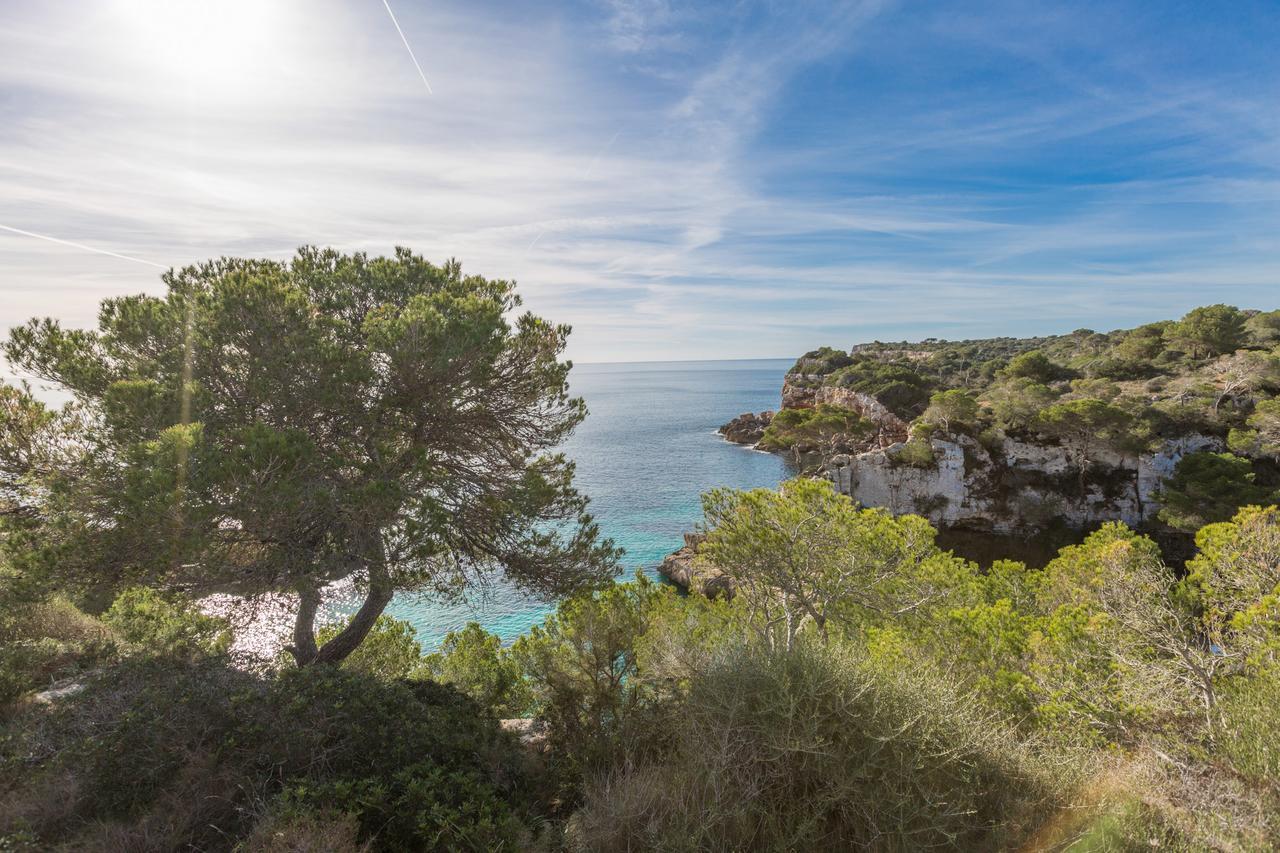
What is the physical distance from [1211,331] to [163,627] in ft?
157

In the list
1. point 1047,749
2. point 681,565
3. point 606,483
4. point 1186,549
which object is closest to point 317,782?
point 1047,749

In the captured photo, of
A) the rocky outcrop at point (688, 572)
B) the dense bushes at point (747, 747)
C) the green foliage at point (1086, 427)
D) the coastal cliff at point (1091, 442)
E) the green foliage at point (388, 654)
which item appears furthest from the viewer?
the green foliage at point (1086, 427)

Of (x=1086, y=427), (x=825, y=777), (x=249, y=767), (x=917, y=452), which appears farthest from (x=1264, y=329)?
(x=249, y=767)

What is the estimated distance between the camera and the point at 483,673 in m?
10.0

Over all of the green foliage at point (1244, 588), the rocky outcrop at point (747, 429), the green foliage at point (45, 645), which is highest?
the green foliage at point (1244, 588)

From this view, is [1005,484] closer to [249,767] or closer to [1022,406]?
[1022,406]

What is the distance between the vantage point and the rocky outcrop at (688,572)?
23453mm

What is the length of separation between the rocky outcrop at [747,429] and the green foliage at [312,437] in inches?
2109

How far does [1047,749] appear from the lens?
5797mm

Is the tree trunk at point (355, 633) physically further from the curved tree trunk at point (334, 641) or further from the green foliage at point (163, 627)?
the green foliage at point (163, 627)

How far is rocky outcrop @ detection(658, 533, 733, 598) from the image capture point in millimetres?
23453

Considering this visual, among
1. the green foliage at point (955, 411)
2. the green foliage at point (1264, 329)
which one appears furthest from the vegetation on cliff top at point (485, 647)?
the green foliage at point (1264, 329)

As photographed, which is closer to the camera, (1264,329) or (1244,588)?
(1244,588)

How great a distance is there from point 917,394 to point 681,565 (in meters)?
27.7
